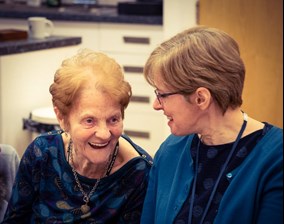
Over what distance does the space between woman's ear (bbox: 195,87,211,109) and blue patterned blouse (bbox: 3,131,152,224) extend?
331 millimetres

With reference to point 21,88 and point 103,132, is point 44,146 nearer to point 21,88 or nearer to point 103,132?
point 103,132

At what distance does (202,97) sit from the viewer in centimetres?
158

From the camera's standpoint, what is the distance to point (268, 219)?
1.44m

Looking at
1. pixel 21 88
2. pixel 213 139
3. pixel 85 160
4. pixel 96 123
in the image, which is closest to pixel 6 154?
pixel 85 160

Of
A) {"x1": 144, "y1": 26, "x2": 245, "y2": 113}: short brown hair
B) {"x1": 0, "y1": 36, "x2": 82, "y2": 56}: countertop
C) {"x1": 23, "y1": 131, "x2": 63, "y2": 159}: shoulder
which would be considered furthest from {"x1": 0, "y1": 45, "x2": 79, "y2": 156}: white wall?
{"x1": 144, "y1": 26, "x2": 245, "y2": 113}: short brown hair

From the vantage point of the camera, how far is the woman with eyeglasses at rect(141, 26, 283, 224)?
1.49 m

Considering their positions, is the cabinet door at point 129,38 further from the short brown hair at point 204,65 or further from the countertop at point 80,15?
the short brown hair at point 204,65

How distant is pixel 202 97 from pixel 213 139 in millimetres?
140

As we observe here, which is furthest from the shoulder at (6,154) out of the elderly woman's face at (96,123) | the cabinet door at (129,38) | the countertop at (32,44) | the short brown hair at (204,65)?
the cabinet door at (129,38)

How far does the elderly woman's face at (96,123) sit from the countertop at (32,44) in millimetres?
1303

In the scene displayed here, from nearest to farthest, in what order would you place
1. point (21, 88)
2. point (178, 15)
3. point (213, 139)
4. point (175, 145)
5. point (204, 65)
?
1. point (204, 65)
2. point (213, 139)
3. point (175, 145)
4. point (21, 88)
5. point (178, 15)

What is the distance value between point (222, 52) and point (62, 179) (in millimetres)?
663

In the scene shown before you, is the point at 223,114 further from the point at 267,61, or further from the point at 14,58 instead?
the point at 267,61

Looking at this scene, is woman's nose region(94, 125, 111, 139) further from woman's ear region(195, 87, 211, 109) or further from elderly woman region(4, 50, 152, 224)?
woman's ear region(195, 87, 211, 109)
